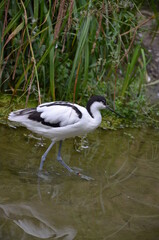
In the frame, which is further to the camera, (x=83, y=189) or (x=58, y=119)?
(x=58, y=119)

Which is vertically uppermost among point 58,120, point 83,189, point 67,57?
point 67,57

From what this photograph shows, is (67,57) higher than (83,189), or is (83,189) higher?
(67,57)

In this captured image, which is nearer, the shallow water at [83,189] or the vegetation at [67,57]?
the shallow water at [83,189]

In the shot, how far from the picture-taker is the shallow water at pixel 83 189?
3787 mm

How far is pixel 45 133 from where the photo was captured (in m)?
5.05

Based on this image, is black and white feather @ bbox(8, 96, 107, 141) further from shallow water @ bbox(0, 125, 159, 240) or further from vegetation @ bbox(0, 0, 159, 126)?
vegetation @ bbox(0, 0, 159, 126)

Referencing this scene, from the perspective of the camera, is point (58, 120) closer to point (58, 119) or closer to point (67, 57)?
point (58, 119)

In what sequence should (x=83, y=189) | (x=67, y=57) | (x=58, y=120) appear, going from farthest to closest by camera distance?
(x=67, y=57), (x=58, y=120), (x=83, y=189)

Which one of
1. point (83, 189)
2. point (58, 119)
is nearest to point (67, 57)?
point (58, 119)

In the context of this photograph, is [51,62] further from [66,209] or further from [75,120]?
[66,209]

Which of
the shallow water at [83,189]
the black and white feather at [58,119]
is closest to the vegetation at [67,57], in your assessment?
the shallow water at [83,189]

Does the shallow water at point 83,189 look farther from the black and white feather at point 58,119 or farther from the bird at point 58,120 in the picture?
the black and white feather at point 58,119

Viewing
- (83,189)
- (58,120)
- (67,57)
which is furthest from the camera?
(67,57)

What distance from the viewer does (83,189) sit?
4.67m
